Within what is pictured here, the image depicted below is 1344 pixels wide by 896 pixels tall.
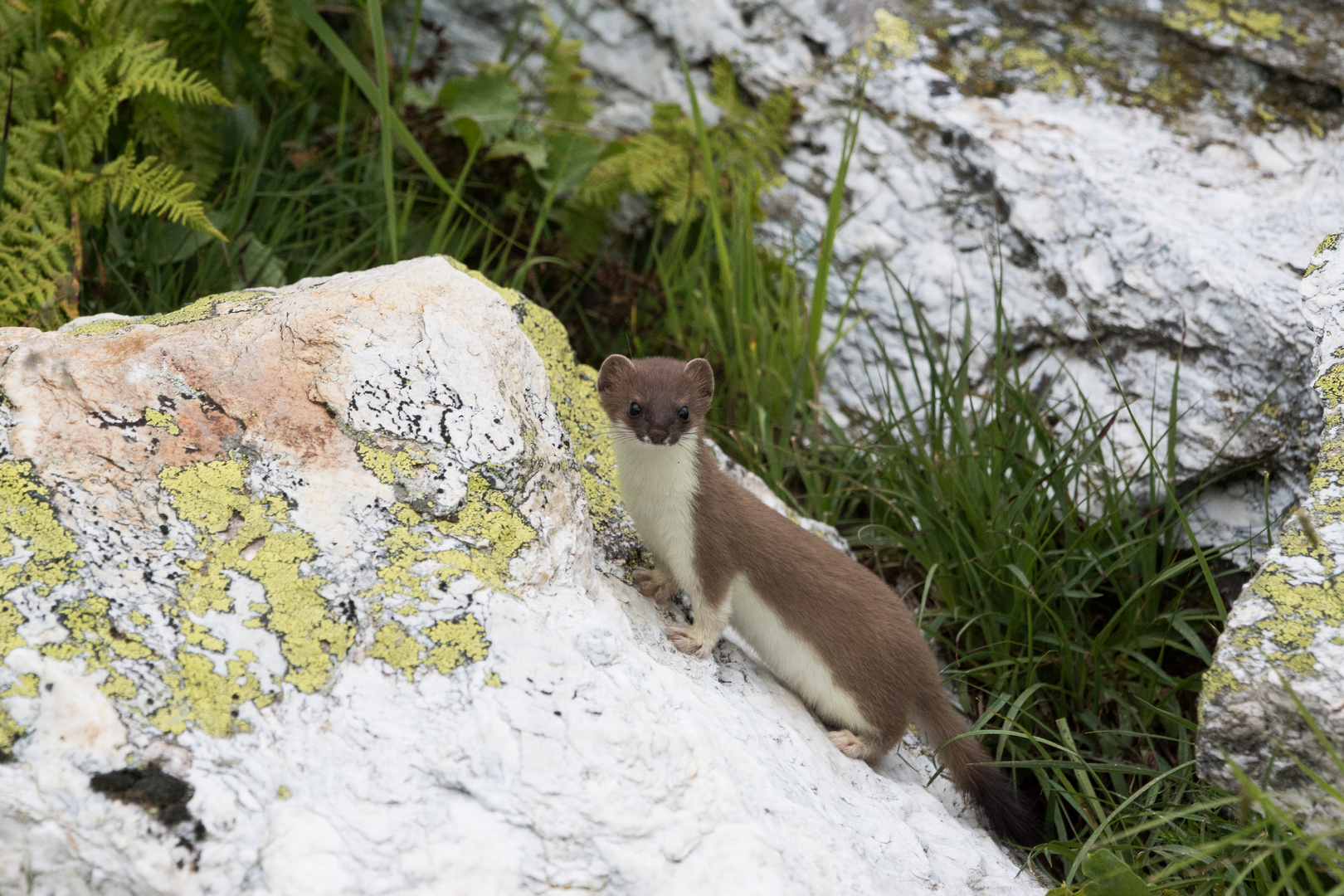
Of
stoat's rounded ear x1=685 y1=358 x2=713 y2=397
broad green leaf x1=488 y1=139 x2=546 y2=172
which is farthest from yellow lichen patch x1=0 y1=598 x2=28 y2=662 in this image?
broad green leaf x1=488 y1=139 x2=546 y2=172

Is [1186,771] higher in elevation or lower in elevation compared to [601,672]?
lower

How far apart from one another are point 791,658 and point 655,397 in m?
1.09

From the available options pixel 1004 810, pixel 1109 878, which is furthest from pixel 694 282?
pixel 1109 878

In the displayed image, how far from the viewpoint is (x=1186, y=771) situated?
138 inches

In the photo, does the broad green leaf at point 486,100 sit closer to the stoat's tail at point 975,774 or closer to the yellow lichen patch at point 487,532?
the yellow lichen patch at point 487,532

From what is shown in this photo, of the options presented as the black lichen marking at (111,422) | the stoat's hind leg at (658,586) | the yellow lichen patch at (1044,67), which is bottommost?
the stoat's hind leg at (658,586)

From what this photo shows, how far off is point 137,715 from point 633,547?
2047 millimetres

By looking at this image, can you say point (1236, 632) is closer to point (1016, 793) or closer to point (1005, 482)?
point (1016, 793)

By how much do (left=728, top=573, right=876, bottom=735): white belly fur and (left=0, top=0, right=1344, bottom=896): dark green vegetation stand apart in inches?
23.3

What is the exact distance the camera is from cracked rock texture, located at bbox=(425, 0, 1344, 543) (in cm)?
472

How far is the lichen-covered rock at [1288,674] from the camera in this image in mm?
2859

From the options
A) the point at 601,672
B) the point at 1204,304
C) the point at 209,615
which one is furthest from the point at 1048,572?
the point at 209,615

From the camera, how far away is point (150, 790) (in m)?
2.26

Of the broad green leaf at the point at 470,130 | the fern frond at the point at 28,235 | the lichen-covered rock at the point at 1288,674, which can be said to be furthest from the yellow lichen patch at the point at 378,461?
the broad green leaf at the point at 470,130
